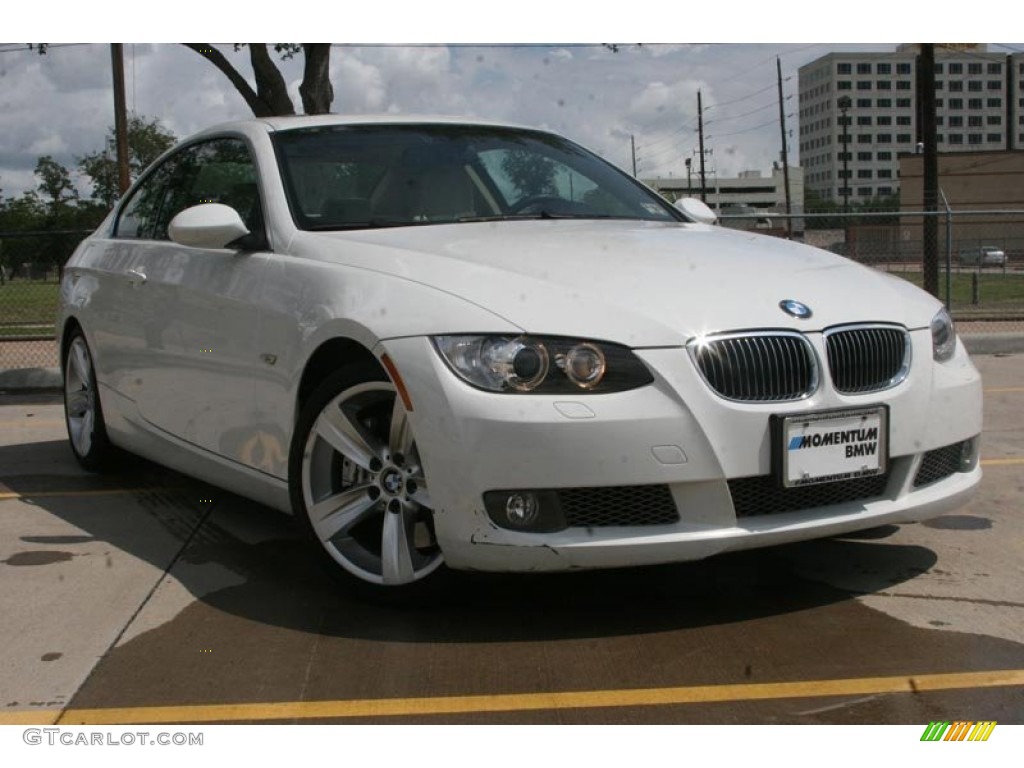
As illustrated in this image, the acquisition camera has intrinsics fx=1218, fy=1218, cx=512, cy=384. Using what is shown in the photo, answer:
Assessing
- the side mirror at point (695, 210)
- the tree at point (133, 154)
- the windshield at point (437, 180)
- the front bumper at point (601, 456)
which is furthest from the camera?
the tree at point (133, 154)

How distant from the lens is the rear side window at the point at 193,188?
4.76 m

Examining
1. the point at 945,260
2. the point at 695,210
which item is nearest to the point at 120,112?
the point at 945,260

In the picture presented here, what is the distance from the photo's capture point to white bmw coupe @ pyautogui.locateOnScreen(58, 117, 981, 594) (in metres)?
3.33

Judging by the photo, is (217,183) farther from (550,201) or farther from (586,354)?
(586,354)

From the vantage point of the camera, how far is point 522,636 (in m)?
3.54

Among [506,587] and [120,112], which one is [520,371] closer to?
[506,587]

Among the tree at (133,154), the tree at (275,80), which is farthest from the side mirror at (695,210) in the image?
the tree at (133,154)

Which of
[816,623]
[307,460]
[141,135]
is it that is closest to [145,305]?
[307,460]

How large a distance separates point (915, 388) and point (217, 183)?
9.61 feet

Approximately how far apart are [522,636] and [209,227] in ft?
6.20

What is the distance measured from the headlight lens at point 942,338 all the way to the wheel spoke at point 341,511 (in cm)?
187

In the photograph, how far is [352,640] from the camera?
3.54 meters

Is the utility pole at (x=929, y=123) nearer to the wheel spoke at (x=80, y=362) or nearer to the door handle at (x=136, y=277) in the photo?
the wheel spoke at (x=80, y=362)

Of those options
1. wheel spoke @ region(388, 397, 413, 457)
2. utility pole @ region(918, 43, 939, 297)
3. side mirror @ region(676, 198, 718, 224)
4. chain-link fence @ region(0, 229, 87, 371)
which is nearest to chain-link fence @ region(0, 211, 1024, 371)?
chain-link fence @ region(0, 229, 87, 371)
